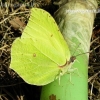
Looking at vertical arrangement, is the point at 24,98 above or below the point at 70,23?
below

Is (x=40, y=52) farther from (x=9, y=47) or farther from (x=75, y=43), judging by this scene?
(x=9, y=47)

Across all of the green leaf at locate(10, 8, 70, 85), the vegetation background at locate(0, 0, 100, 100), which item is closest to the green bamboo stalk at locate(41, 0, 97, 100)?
the green leaf at locate(10, 8, 70, 85)

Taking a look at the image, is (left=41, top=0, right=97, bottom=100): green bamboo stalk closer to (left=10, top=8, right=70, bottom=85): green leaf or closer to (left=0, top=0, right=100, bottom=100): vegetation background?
(left=10, top=8, right=70, bottom=85): green leaf

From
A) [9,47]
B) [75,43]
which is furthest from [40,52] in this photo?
[9,47]

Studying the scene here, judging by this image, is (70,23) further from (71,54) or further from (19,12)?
(19,12)

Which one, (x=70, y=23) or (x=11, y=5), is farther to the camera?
(x=11, y=5)

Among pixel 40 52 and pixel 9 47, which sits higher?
pixel 40 52

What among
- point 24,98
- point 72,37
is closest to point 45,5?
point 72,37

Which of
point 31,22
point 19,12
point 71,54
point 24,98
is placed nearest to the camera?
point 31,22
